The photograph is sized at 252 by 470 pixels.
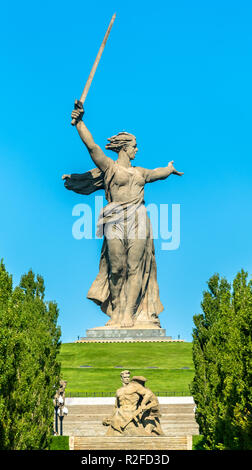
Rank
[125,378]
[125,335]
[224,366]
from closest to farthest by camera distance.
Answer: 1. [224,366]
2. [125,378]
3. [125,335]

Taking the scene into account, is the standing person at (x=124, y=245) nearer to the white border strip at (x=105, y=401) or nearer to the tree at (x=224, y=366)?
the white border strip at (x=105, y=401)

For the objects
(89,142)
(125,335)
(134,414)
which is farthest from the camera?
(89,142)

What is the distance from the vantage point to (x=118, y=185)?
3888 centimetres

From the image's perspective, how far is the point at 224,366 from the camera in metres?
17.7

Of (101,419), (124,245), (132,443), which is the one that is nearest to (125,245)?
(124,245)

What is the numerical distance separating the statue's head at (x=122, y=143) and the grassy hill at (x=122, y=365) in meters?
11.1

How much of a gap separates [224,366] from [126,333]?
1917 cm

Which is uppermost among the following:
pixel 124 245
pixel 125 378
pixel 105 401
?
pixel 124 245

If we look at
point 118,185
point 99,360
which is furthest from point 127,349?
point 118,185

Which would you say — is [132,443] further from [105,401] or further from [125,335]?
[125,335]

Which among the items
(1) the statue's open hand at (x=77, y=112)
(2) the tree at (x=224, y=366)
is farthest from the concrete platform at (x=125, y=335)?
(2) the tree at (x=224, y=366)

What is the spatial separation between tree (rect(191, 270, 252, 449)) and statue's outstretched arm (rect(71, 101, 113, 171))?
1499cm

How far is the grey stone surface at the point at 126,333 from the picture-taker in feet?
120
